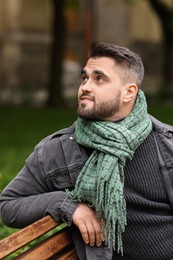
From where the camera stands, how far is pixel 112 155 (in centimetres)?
319

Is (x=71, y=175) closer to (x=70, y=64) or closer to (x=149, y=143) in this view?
(x=149, y=143)

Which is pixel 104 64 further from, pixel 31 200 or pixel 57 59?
pixel 57 59

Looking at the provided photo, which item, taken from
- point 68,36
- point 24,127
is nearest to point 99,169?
point 24,127

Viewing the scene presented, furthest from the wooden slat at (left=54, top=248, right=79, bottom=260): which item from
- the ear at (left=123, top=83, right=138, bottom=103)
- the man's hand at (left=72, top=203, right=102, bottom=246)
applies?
the ear at (left=123, top=83, right=138, bottom=103)

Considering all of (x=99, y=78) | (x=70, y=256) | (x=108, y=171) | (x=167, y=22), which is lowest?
(x=167, y=22)

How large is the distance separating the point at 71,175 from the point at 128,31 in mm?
30036

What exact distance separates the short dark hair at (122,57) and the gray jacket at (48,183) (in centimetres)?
38

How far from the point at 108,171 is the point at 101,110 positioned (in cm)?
30

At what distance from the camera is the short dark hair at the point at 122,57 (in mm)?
3301

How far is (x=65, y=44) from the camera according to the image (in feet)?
94.5

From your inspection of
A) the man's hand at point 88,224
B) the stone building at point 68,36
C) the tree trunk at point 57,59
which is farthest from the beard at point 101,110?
the stone building at point 68,36

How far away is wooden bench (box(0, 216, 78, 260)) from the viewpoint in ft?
10.2

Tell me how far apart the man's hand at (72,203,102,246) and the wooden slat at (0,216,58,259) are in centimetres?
12

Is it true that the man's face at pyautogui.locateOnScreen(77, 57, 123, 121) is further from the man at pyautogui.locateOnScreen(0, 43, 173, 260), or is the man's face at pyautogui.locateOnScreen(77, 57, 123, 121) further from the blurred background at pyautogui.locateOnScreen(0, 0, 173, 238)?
the blurred background at pyautogui.locateOnScreen(0, 0, 173, 238)
